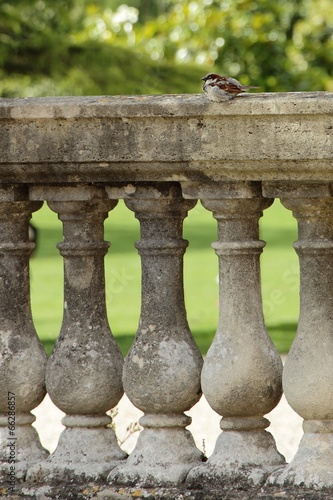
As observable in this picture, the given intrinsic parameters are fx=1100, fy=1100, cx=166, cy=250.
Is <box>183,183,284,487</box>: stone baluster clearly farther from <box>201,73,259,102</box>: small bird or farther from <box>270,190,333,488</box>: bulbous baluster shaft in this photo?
<box>201,73,259,102</box>: small bird

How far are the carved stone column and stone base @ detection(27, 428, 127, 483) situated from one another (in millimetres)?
61

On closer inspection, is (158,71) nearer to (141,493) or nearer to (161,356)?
(161,356)

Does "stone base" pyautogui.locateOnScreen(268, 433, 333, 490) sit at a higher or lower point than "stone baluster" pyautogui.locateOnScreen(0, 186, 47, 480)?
lower

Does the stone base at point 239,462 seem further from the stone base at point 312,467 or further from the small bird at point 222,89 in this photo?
the small bird at point 222,89

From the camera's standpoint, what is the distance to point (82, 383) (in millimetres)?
2590

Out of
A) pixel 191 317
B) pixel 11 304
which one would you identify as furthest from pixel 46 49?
pixel 11 304

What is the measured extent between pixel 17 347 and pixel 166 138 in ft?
2.18

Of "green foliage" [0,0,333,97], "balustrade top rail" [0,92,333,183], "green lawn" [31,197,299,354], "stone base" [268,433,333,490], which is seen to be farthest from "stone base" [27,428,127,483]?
"green foliage" [0,0,333,97]

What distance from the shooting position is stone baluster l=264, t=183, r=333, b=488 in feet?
7.78

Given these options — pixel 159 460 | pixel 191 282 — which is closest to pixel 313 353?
pixel 159 460

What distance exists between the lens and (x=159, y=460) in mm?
2516

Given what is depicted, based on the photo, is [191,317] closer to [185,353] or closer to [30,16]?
[30,16]

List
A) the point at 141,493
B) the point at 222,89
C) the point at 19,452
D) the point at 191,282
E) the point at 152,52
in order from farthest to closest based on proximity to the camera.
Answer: the point at 152,52 → the point at 191,282 → the point at 19,452 → the point at 141,493 → the point at 222,89

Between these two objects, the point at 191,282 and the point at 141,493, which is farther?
the point at 191,282
